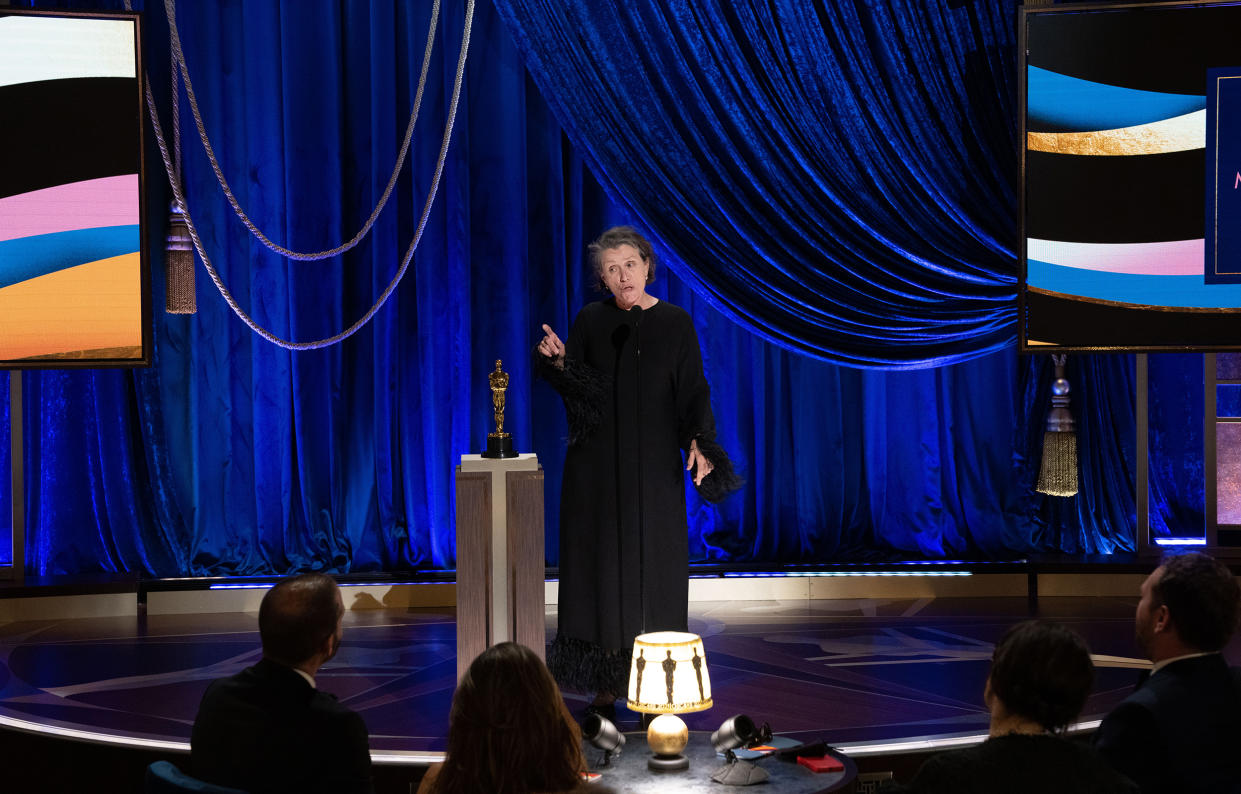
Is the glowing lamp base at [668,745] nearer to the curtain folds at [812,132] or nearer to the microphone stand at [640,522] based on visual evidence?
the microphone stand at [640,522]

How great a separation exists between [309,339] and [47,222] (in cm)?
115

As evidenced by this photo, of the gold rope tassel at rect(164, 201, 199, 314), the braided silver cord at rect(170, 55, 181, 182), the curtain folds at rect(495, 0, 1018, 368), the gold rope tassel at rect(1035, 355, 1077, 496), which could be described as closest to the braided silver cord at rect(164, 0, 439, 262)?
the braided silver cord at rect(170, 55, 181, 182)

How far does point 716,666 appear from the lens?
15.2 feet

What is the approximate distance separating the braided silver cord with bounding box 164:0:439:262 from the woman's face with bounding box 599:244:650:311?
1867mm

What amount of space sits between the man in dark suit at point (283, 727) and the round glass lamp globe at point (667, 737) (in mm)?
928

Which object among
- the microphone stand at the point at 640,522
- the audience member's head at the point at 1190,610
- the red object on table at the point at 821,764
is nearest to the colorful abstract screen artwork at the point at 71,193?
the microphone stand at the point at 640,522

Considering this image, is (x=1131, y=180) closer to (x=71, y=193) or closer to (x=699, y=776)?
(x=699, y=776)

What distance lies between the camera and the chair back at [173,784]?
207 cm

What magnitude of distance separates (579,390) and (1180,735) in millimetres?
2054

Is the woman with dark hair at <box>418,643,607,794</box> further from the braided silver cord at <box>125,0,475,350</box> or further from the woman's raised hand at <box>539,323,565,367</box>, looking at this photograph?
the braided silver cord at <box>125,0,475,350</box>

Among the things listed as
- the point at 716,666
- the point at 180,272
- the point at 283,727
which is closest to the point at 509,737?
the point at 283,727

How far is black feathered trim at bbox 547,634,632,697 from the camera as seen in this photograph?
12.9ft

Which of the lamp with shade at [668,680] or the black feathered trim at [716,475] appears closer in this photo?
the lamp with shade at [668,680]

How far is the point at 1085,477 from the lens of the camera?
5844 millimetres
